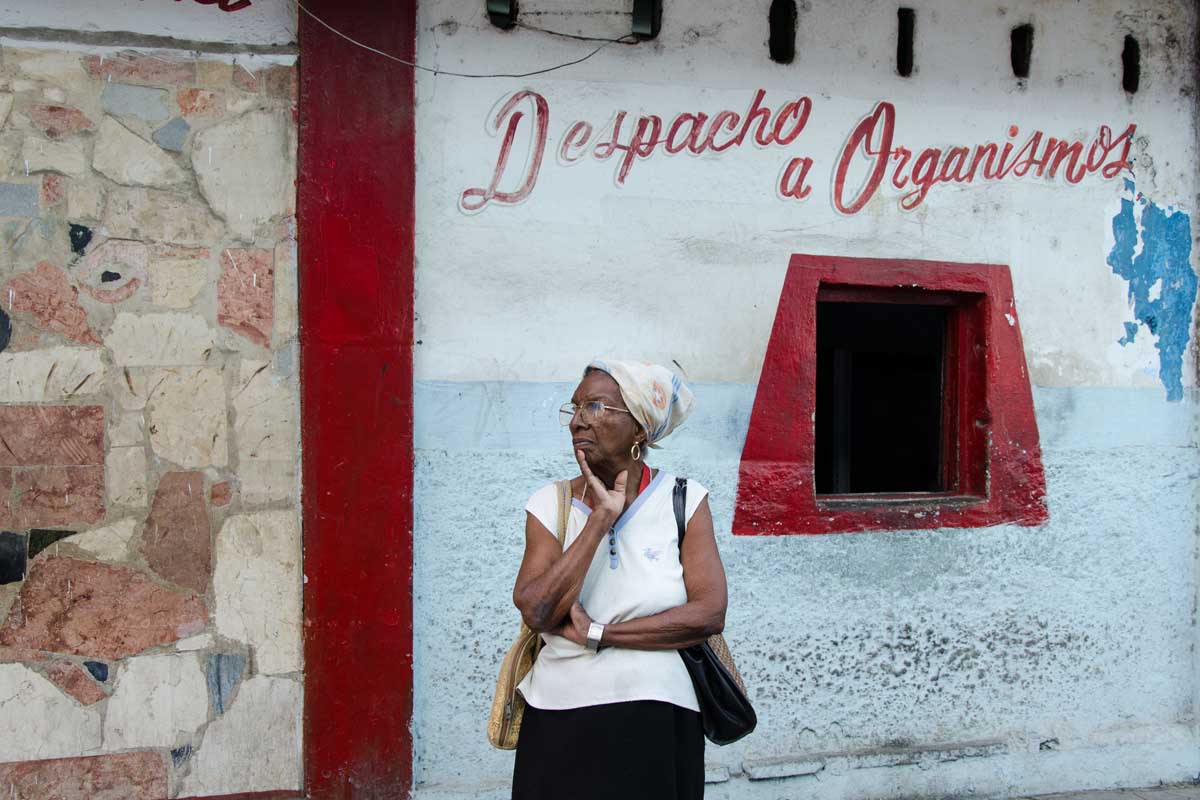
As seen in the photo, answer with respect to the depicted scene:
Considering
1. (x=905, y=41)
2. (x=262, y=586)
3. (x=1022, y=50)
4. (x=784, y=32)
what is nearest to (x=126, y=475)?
(x=262, y=586)

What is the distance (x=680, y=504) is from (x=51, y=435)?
2.40 metres

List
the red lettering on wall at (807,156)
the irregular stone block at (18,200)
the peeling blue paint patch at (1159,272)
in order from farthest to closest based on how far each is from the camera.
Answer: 1. the peeling blue paint patch at (1159,272)
2. the red lettering on wall at (807,156)
3. the irregular stone block at (18,200)

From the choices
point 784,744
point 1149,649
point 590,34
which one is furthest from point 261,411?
point 1149,649

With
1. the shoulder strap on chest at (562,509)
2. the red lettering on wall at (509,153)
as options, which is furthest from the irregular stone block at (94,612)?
the shoulder strap on chest at (562,509)

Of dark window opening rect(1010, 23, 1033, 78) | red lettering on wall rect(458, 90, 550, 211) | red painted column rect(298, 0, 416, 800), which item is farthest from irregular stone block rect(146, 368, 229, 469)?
dark window opening rect(1010, 23, 1033, 78)

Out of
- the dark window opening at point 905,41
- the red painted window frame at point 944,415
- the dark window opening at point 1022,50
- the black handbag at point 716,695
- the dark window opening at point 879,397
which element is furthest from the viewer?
the dark window opening at point 879,397

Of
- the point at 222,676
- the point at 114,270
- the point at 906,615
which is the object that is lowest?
the point at 222,676

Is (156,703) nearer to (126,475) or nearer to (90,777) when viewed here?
(90,777)

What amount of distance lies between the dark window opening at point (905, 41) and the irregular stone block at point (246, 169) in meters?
2.57

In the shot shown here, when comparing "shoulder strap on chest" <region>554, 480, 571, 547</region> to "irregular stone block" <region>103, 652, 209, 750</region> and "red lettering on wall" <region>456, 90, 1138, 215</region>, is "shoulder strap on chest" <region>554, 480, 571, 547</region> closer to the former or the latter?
"red lettering on wall" <region>456, 90, 1138, 215</region>

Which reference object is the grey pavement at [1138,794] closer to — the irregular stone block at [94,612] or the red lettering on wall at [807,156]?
the red lettering on wall at [807,156]

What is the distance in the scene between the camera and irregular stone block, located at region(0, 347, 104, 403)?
3.91 m

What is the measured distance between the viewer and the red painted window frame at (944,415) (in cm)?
462

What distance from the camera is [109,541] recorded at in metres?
3.98
